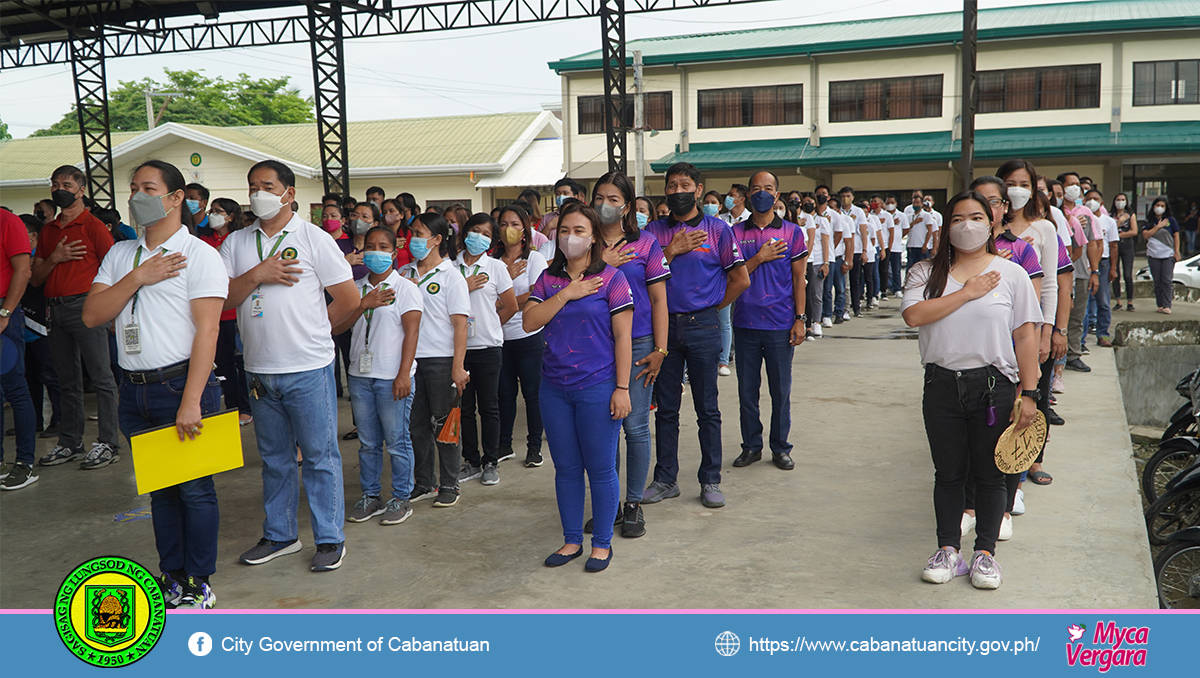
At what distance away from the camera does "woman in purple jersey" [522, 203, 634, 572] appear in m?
3.88

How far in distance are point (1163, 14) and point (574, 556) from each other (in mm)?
26552

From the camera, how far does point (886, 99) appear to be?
84.0ft

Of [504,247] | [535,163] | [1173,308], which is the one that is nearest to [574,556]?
[504,247]

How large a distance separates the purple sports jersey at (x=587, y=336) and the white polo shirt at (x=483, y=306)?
5.04 ft

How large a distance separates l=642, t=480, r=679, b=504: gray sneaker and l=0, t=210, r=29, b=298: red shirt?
4.06 metres

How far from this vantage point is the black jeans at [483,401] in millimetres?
5465

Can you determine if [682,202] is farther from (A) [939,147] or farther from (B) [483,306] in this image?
(A) [939,147]

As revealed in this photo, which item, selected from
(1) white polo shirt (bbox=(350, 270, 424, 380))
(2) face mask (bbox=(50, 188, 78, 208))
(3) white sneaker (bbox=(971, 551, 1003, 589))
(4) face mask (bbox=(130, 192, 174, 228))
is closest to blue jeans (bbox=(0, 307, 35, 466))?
(2) face mask (bbox=(50, 188, 78, 208))

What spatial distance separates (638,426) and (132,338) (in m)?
2.31

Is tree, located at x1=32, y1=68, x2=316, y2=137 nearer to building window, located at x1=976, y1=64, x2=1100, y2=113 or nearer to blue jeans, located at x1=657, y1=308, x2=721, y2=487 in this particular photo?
building window, located at x1=976, y1=64, x2=1100, y2=113

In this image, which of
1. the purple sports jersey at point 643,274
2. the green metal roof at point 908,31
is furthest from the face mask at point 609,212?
the green metal roof at point 908,31

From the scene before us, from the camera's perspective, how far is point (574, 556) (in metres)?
4.09

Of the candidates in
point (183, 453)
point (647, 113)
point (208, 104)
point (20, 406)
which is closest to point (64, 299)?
point (20, 406)

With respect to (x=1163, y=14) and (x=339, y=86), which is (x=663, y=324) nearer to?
(x=339, y=86)
